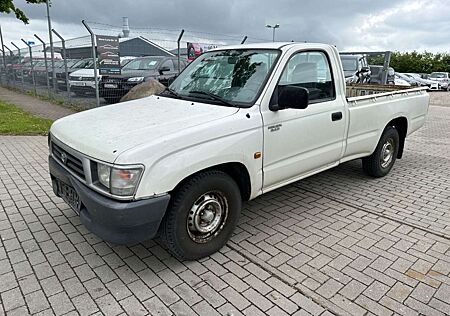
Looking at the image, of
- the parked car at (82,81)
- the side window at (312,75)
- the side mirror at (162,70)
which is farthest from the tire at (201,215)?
the parked car at (82,81)

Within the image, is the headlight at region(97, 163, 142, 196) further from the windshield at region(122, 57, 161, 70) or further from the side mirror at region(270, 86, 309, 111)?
the windshield at region(122, 57, 161, 70)

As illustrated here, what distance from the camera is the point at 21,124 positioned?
29.2 ft

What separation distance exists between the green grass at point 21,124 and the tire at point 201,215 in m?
6.55

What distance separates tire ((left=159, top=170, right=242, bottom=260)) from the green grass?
21.5ft

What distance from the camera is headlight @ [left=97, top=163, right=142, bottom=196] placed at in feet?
8.34

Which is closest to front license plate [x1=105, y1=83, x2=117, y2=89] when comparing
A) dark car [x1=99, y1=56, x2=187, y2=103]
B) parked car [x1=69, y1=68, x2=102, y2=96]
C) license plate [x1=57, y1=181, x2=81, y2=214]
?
dark car [x1=99, y1=56, x2=187, y2=103]

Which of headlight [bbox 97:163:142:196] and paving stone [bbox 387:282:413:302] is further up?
headlight [bbox 97:163:142:196]

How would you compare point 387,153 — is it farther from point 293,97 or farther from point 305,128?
point 293,97

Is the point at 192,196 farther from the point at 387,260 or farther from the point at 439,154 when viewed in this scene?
the point at 439,154

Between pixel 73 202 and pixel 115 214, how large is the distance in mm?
793

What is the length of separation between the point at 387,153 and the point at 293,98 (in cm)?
306

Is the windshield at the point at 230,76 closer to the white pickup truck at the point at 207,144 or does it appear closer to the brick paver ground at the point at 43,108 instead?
the white pickup truck at the point at 207,144

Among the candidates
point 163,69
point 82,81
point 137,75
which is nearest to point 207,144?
point 137,75

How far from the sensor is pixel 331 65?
13.8 ft
